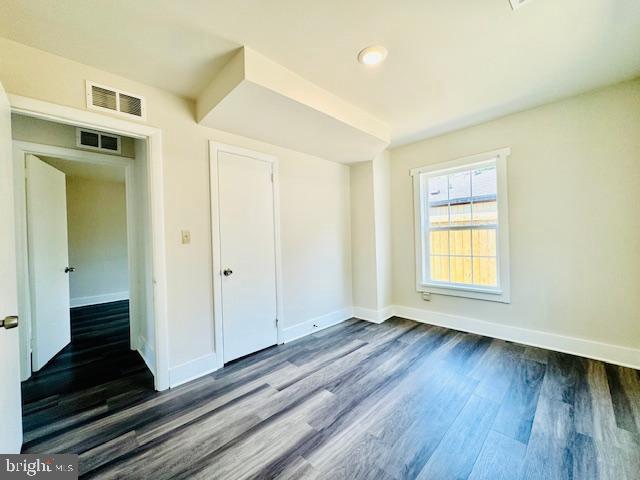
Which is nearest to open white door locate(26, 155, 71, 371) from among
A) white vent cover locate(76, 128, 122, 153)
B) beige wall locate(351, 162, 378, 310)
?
white vent cover locate(76, 128, 122, 153)

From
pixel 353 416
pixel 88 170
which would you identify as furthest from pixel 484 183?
pixel 88 170

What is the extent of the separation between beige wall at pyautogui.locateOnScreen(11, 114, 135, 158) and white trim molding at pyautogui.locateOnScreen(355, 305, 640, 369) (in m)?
3.92

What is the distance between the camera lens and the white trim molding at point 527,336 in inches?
92.5

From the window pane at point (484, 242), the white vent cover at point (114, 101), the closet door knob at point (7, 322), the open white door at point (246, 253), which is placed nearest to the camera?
the closet door knob at point (7, 322)

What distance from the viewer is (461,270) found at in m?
3.34

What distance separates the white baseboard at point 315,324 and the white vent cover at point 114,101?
2563 millimetres

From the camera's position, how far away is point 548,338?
2693mm

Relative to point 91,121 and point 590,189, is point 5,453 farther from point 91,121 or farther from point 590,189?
point 590,189

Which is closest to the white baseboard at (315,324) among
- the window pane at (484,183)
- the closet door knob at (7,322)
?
the closet door knob at (7,322)

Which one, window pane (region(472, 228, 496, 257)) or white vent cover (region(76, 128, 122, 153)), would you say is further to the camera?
window pane (region(472, 228, 496, 257))

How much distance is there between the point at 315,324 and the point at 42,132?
3.44 meters

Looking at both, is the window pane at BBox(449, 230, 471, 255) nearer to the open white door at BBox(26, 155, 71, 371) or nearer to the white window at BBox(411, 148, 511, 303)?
the white window at BBox(411, 148, 511, 303)

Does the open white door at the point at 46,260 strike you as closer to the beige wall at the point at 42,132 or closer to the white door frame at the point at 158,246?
the beige wall at the point at 42,132

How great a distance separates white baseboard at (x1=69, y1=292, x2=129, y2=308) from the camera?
16.0 feet
